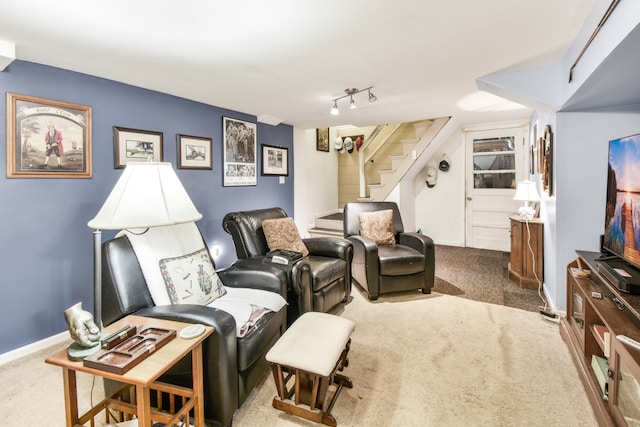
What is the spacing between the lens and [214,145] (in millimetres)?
3760

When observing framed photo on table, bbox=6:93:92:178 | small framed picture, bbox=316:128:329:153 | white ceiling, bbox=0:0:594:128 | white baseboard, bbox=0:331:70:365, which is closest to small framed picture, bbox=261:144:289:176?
small framed picture, bbox=316:128:329:153

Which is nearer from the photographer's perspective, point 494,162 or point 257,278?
point 257,278

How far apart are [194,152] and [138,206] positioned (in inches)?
85.4

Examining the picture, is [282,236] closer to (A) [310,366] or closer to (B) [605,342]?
(A) [310,366]

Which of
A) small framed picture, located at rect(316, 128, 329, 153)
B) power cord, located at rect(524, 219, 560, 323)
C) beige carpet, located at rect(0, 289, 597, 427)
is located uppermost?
small framed picture, located at rect(316, 128, 329, 153)

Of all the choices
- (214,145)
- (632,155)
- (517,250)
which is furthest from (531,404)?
(214,145)

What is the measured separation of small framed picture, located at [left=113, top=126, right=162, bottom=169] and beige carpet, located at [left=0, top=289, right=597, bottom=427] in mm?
1647

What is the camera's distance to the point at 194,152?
138 inches

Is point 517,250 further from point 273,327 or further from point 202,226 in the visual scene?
point 202,226

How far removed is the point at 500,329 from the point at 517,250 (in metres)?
1.47

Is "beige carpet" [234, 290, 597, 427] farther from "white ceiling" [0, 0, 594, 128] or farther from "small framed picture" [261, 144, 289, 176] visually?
"small framed picture" [261, 144, 289, 176]

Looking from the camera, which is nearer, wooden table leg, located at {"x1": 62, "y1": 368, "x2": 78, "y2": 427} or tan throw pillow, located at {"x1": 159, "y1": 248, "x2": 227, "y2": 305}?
wooden table leg, located at {"x1": 62, "y1": 368, "x2": 78, "y2": 427}

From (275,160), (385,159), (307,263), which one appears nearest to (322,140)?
(385,159)

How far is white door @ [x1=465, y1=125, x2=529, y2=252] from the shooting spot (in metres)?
5.08
